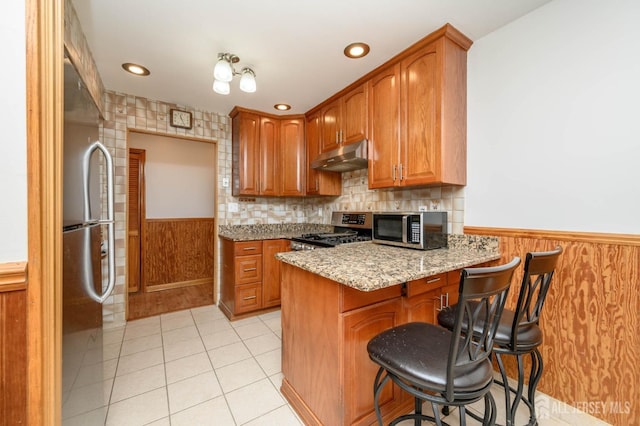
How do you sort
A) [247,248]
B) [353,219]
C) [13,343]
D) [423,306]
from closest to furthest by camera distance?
1. [13,343]
2. [423,306]
3. [247,248]
4. [353,219]

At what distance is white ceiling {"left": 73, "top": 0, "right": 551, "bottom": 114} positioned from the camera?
1.50 meters

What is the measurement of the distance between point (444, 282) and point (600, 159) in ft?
3.51

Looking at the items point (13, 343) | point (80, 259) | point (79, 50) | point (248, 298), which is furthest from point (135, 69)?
point (248, 298)

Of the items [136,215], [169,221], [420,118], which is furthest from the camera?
[169,221]

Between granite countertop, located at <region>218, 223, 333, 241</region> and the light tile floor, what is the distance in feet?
3.13

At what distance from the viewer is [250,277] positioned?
2.82 metres

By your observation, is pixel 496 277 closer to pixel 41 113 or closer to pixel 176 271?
pixel 41 113

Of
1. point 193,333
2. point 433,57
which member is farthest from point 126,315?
point 433,57

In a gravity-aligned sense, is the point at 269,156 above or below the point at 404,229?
above

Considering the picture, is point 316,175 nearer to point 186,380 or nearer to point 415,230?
point 415,230

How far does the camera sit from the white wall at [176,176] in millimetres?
3807

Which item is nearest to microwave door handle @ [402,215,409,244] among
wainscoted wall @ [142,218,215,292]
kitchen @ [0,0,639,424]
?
kitchen @ [0,0,639,424]

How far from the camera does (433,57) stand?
1.78 metres

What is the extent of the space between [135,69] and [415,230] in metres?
2.72
